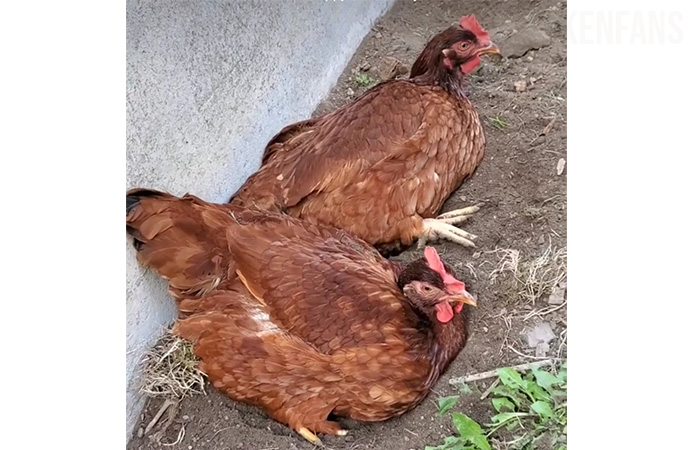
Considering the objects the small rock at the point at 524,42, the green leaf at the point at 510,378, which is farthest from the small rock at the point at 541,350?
the small rock at the point at 524,42

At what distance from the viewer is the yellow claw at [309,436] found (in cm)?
191

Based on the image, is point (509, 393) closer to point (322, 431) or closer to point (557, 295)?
point (557, 295)

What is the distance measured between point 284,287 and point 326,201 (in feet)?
1.55

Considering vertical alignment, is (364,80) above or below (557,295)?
above

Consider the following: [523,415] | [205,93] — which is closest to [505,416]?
[523,415]

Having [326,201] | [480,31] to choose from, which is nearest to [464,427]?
[326,201]

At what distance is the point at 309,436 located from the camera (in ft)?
6.27

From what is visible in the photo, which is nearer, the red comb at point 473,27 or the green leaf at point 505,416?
the green leaf at point 505,416

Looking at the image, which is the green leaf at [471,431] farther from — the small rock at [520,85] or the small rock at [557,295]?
the small rock at [520,85]

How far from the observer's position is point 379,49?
133 inches

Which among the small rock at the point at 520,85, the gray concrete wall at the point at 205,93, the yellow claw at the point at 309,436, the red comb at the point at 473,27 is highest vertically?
the gray concrete wall at the point at 205,93

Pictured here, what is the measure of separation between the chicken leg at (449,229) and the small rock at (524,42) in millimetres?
983

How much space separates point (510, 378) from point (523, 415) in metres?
0.12

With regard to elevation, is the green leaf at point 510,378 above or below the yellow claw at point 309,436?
below
